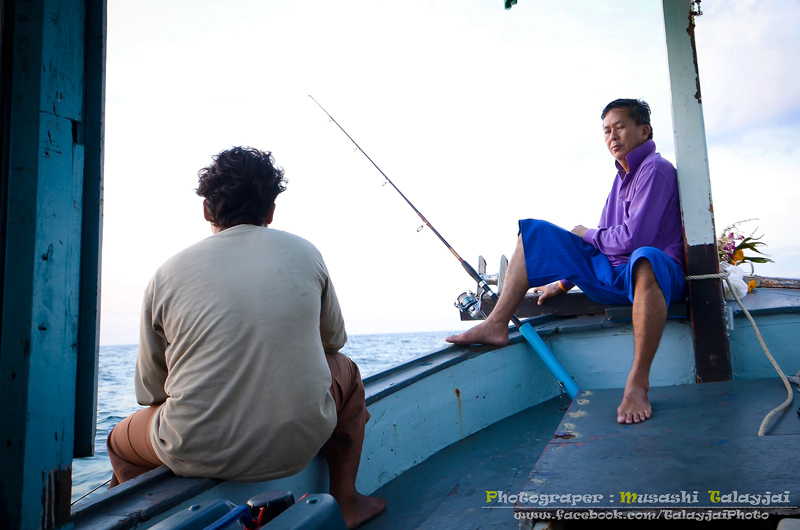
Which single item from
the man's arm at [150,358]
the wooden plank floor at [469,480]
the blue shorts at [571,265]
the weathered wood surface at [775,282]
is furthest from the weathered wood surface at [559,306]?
the man's arm at [150,358]

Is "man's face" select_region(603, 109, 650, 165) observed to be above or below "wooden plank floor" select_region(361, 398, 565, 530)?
above

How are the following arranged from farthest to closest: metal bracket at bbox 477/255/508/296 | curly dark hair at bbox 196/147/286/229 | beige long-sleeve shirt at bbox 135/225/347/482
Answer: metal bracket at bbox 477/255/508/296 < curly dark hair at bbox 196/147/286/229 < beige long-sleeve shirt at bbox 135/225/347/482

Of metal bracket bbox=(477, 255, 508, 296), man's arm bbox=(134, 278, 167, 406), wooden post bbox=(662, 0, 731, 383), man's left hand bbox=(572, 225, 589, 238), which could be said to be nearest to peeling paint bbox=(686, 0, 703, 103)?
wooden post bbox=(662, 0, 731, 383)

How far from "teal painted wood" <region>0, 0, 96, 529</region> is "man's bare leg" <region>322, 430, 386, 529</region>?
2.54 feet

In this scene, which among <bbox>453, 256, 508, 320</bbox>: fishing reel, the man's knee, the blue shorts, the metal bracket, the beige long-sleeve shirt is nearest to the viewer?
the beige long-sleeve shirt

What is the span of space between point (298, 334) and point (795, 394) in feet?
4.63

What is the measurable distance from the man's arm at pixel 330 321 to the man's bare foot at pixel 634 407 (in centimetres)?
81

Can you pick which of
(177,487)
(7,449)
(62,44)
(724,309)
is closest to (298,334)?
(177,487)

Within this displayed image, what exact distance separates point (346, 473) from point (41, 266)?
1008 mm

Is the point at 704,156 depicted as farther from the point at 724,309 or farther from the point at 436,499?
the point at 436,499

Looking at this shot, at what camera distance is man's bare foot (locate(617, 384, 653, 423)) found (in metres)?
1.50

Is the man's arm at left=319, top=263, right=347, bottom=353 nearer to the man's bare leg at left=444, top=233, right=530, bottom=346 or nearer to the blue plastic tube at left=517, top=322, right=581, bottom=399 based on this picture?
the man's bare leg at left=444, top=233, right=530, bottom=346

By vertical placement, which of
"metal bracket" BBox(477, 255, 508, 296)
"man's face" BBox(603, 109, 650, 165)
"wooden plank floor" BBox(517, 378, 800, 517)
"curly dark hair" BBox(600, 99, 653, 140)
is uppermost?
"curly dark hair" BBox(600, 99, 653, 140)

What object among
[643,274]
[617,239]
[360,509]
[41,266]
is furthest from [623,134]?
[41,266]
